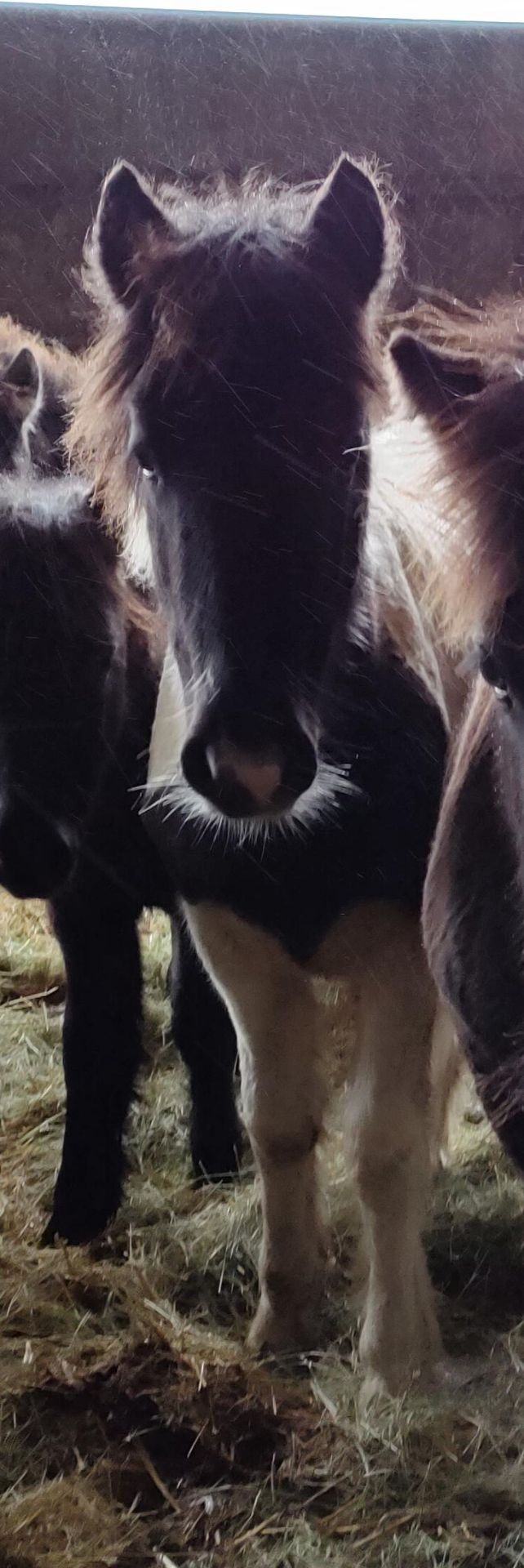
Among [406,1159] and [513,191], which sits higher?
[513,191]

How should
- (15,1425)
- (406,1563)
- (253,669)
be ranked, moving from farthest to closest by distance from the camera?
(15,1425) → (406,1563) → (253,669)

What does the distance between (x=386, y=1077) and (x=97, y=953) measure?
37 centimetres

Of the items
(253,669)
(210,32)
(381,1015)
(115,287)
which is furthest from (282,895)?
(210,32)

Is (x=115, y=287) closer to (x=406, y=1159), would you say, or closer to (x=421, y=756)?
(x=421, y=756)

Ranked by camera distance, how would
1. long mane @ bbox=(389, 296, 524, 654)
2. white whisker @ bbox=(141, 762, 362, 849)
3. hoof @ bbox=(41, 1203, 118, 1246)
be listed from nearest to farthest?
long mane @ bbox=(389, 296, 524, 654)
white whisker @ bbox=(141, 762, 362, 849)
hoof @ bbox=(41, 1203, 118, 1246)

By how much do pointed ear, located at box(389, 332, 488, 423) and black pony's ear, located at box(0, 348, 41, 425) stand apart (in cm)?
41

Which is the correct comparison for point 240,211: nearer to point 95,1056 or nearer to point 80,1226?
point 95,1056

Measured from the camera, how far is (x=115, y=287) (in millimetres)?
1126

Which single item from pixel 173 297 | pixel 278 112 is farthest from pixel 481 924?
pixel 278 112

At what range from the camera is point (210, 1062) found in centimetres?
136

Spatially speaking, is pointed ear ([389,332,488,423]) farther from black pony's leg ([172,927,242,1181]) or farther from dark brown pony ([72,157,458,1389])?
black pony's leg ([172,927,242,1181])

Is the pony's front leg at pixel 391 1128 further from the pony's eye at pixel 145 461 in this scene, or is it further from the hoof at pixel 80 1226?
the pony's eye at pixel 145 461

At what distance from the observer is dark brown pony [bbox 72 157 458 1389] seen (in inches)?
41.3

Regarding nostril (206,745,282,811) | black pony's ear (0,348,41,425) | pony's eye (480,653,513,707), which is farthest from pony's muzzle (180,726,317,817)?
black pony's ear (0,348,41,425)
